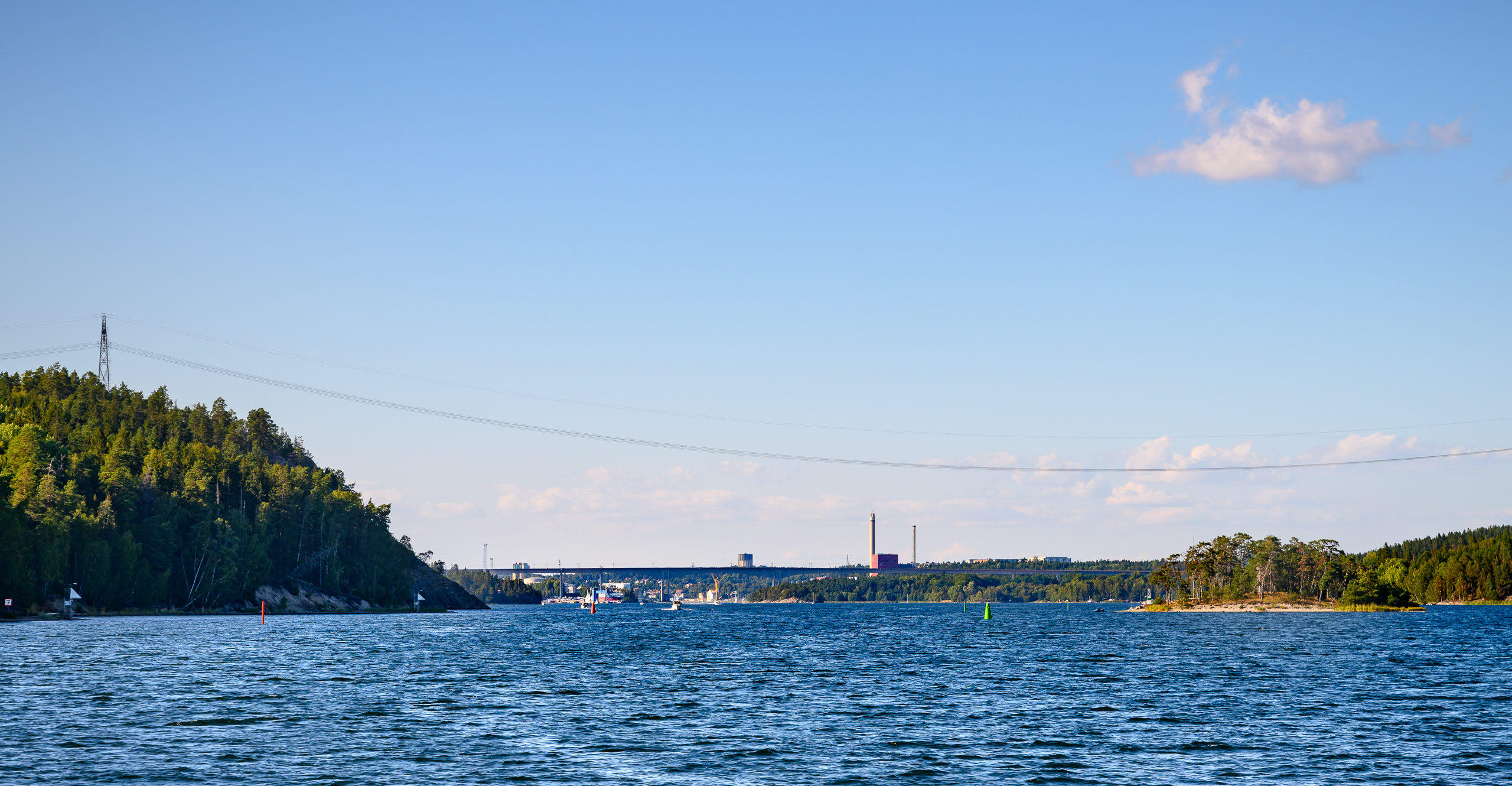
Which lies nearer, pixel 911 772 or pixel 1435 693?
pixel 911 772

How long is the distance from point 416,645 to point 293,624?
60617 millimetres

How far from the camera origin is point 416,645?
131 meters

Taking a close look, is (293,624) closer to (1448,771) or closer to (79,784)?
(79,784)

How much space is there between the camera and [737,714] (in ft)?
213

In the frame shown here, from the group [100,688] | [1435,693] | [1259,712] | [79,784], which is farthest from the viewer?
[1435,693]

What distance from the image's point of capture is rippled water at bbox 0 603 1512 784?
46844 mm

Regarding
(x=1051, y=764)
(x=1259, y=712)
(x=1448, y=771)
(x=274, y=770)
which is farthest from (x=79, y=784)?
(x=1259, y=712)

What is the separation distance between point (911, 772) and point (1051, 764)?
6.01m

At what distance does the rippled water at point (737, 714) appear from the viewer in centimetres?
4684

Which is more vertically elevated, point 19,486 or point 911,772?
point 19,486

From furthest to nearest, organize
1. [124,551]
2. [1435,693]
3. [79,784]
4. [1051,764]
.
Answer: [124,551] < [1435,693] < [1051,764] < [79,784]

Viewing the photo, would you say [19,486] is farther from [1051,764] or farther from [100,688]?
[1051,764]

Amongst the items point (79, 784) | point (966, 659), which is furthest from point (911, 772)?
point (966, 659)

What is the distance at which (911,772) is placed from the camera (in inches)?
1837
